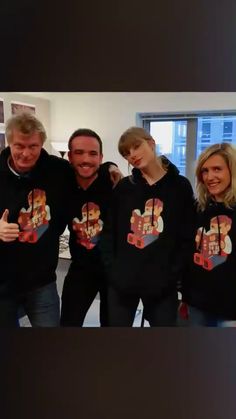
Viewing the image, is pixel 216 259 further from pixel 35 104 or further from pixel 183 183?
pixel 35 104

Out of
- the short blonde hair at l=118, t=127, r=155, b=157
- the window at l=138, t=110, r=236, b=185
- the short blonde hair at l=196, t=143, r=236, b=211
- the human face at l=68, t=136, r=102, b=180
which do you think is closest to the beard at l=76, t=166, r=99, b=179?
the human face at l=68, t=136, r=102, b=180

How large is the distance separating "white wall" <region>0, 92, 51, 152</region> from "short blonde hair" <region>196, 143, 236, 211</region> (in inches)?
20.7

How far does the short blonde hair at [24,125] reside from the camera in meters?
1.20

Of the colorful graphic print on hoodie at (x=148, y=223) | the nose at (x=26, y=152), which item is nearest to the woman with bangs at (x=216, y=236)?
the colorful graphic print on hoodie at (x=148, y=223)

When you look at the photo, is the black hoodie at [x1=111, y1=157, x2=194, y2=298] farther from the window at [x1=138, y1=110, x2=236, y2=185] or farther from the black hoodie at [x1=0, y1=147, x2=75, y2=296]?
the black hoodie at [x1=0, y1=147, x2=75, y2=296]

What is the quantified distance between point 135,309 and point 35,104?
788 millimetres

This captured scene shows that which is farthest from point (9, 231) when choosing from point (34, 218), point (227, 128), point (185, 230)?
point (227, 128)

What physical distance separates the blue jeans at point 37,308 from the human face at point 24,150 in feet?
1.42

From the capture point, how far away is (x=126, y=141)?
1.21 meters

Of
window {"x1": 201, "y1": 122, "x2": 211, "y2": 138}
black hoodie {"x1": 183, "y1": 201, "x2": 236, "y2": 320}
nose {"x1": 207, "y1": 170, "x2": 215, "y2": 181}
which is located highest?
window {"x1": 201, "y1": 122, "x2": 211, "y2": 138}

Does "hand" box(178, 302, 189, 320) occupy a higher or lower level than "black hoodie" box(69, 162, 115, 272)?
lower

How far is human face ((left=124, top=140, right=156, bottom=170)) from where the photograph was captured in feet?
4.00
